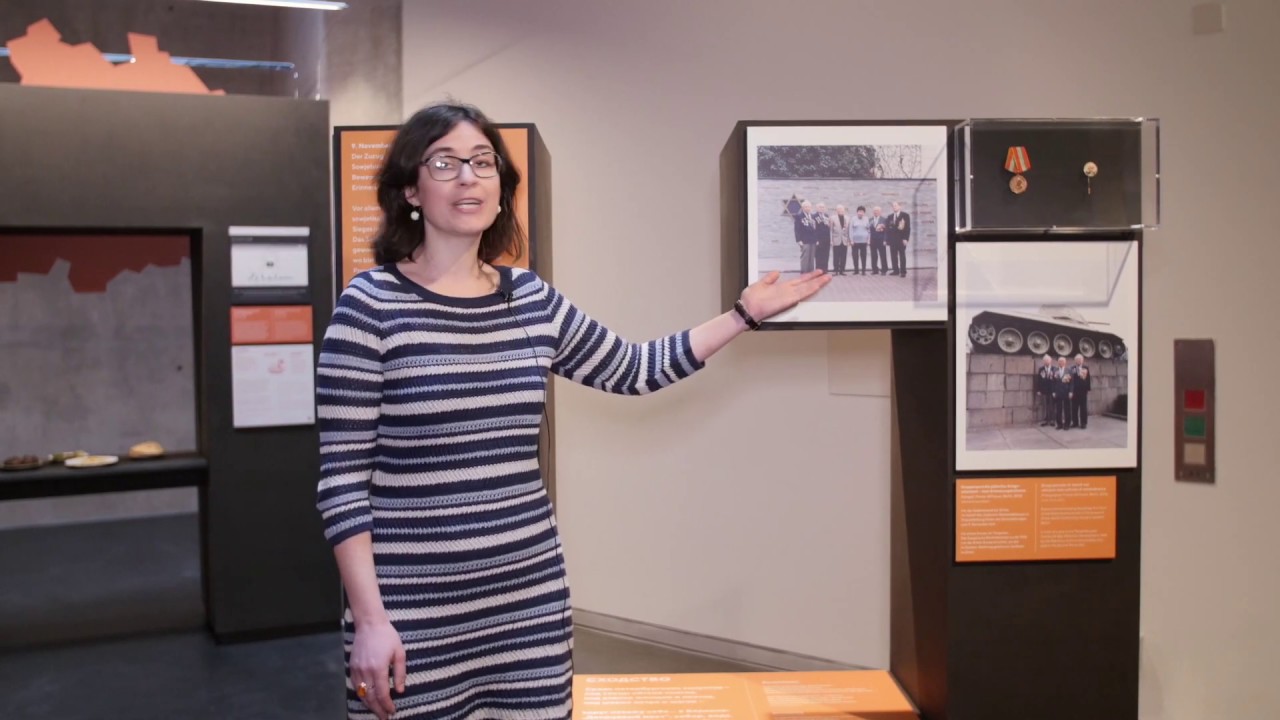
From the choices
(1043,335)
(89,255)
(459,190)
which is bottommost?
(1043,335)

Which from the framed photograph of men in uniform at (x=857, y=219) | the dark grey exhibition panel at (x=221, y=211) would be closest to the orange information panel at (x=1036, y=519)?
the framed photograph of men in uniform at (x=857, y=219)

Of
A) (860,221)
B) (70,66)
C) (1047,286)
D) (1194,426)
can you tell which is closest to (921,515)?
(1047,286)

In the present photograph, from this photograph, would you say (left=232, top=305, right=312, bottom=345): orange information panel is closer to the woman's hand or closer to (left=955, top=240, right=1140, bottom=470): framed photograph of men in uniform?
the woman's hand

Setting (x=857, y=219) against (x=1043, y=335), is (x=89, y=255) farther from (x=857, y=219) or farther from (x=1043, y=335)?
(x=1043, y=335)

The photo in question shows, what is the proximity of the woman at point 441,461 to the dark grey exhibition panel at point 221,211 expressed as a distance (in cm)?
292

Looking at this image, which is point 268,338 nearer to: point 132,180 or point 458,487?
point 132,180

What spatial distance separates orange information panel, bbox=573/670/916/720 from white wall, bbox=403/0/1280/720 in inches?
37.7

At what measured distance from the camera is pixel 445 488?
5.02 ft

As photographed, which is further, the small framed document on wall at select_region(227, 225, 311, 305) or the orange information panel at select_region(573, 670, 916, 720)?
the small framed document on wall at select_region(227, 225, 311, 305)

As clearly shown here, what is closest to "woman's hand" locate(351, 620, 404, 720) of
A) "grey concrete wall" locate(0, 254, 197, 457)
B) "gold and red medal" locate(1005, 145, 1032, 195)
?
"gold and red medal" locate(1005, 145, 1032, 195)

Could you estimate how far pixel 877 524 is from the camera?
359 centimetres

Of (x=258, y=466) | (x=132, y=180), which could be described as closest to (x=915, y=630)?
(x=258, y=466)

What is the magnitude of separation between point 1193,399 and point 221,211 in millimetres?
4040

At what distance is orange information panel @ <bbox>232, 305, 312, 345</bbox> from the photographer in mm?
4219
